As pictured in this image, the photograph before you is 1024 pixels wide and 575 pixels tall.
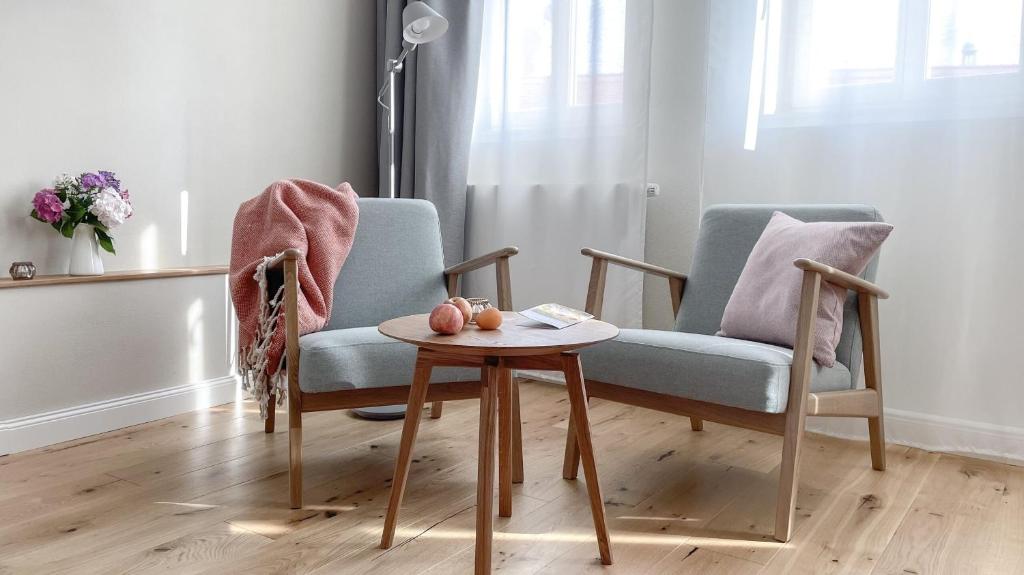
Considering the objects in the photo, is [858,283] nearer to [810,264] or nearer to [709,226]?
[810,264]

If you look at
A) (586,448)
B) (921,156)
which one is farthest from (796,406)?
(921,156)

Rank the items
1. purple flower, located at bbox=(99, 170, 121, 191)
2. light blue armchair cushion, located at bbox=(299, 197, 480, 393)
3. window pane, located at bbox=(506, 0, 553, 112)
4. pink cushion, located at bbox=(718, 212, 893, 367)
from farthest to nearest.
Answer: window pane, located at bbox=(506, 0, 553, 112) → purple flower, located at bbox=(99, 170, 121, 191) → light blue armchair cushion, located at bbox=(299, 197, 480, 393) → pink cushion, located at bbox=(718, 212, 893, 367)

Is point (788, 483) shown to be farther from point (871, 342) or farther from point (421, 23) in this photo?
point (421, 23)

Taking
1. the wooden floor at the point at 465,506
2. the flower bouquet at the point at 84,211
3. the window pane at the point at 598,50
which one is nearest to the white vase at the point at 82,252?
the flower bouquet at the point at 84,211

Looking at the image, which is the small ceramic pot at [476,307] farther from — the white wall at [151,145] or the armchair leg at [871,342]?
the white wall at [151,145]

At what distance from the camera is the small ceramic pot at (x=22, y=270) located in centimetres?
239

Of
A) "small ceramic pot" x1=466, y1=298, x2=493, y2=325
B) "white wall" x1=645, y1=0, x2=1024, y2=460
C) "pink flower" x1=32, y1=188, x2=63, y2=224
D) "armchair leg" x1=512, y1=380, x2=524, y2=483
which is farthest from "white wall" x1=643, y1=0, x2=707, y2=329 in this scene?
"pink flower" x1=32, y1=188, x2=63, y2=224

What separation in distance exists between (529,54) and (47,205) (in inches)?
72.2

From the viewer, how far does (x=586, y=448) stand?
5.62ft

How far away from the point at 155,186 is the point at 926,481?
262 centimetres

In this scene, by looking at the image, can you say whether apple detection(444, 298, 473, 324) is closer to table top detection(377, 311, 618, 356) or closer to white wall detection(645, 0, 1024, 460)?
table top detection(377, 311, 618, 356)

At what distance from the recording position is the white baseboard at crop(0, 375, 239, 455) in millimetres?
2371

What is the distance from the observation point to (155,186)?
112 inches

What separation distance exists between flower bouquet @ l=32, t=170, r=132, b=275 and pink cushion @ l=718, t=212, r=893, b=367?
6.18 feet
